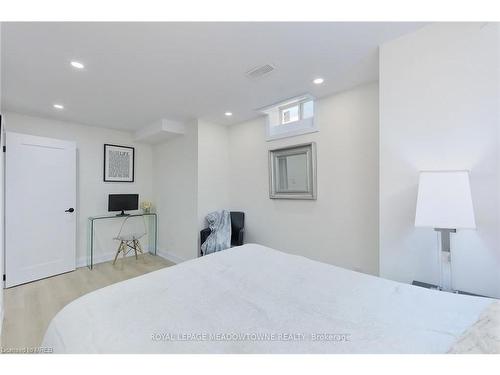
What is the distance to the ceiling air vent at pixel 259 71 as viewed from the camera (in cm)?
199

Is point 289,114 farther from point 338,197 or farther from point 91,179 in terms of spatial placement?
point 91,179

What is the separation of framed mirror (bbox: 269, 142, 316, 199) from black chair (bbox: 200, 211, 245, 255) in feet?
2.32

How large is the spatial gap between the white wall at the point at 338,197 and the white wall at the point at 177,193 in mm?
1086

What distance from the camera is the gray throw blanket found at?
123 inches

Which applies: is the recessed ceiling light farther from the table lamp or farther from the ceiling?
the table lamp

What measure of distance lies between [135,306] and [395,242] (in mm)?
1822

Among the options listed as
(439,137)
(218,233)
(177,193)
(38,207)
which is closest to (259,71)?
(439,137)

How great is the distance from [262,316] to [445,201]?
1.25 m

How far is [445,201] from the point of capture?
1270 millimetres

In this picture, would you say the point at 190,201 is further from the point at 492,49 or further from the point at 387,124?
the point at 492,49

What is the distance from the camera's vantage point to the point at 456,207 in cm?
124

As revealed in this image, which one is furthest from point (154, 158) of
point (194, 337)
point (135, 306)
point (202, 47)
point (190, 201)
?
point (194, 337)

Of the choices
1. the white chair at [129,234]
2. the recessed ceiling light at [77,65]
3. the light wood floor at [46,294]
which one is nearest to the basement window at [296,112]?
the recessed ceiling light at [77,65]

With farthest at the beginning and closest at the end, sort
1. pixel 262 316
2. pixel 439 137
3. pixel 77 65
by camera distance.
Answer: pixel 77 65
pixel 439 137
pixel 262 316
